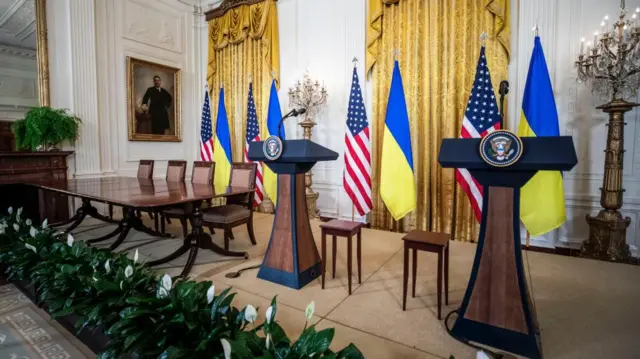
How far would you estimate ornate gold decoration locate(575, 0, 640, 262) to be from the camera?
2842mm

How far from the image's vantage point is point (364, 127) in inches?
160

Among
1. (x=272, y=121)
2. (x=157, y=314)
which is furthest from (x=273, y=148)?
(x=272, y=121)

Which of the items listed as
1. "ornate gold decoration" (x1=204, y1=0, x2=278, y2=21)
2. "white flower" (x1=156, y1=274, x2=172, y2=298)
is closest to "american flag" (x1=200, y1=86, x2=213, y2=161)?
"ornate gold decoration" (x1=204, y1=0, x2=278, y2=21)

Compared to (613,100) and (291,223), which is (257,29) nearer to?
(291,223)

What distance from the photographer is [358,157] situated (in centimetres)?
402

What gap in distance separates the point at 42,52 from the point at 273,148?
14.2 ft

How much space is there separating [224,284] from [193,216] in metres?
0.69

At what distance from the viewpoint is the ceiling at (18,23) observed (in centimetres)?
421

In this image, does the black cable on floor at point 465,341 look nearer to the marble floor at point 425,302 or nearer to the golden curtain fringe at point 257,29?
the marble floor at point 425,302

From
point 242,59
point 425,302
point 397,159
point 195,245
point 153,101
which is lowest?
point 425,302

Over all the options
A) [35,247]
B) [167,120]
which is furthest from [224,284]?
[167,120]

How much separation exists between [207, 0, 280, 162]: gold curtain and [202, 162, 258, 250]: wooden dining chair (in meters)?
2.02

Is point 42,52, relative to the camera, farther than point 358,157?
Yes

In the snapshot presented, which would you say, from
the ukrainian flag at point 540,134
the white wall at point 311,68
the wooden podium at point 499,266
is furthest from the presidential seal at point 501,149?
Answer: the white wall at point 311,68
